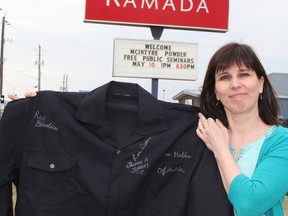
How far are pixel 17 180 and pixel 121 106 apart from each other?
2.97ft

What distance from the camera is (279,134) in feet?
8.36

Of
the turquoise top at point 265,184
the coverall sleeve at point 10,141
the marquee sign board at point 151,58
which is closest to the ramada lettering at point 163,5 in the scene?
the marquee sign board at point 151,58

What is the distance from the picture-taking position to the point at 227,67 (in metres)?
2.58

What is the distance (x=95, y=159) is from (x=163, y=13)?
3452 mm

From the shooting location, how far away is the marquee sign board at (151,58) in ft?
18.6

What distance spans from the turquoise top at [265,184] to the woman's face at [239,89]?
27 cm

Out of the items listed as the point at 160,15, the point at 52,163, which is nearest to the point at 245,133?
the point at 52,163

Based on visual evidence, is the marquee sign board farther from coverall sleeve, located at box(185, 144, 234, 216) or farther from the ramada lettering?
coverall sleeve, located at box(185, 144, 234, 216)

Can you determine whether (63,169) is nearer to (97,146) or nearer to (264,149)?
(97,146)

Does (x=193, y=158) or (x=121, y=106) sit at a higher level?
(x=121, y=106)

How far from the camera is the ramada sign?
5656 millimetres

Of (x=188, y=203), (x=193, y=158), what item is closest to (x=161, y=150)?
(x=193, y=158)

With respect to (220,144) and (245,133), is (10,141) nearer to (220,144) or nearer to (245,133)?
(220,144)
